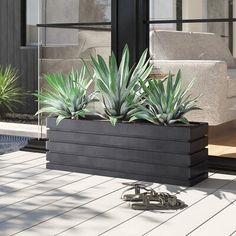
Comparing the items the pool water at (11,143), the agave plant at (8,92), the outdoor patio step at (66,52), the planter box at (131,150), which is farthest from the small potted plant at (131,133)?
the agave plant at (8,92)

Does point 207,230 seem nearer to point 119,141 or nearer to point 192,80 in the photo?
point 119,141

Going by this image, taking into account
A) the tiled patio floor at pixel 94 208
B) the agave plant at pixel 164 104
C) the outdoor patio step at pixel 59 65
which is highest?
the outdoor patio step at pixel 59 65

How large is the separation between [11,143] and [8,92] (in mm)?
1568

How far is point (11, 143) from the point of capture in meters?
6.38

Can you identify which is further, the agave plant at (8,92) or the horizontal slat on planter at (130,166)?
the agave plant at (8,92)

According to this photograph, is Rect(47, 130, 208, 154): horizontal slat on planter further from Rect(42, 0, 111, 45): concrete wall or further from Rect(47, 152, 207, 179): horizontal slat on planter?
Rect(42, 0, 111, 45): concrete wall

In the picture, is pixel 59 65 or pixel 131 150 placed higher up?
pixel 59 65

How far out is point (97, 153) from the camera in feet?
14.9

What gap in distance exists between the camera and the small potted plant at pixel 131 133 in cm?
419

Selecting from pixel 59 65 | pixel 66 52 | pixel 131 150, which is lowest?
pixel 131 150

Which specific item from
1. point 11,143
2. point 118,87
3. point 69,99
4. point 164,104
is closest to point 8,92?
point 11,143

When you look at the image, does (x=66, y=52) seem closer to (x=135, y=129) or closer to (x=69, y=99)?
(x=69, y=99)

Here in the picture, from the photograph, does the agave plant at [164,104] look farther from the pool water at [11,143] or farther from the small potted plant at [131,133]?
the pool water at [11,143]

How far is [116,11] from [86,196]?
6.36 ft
